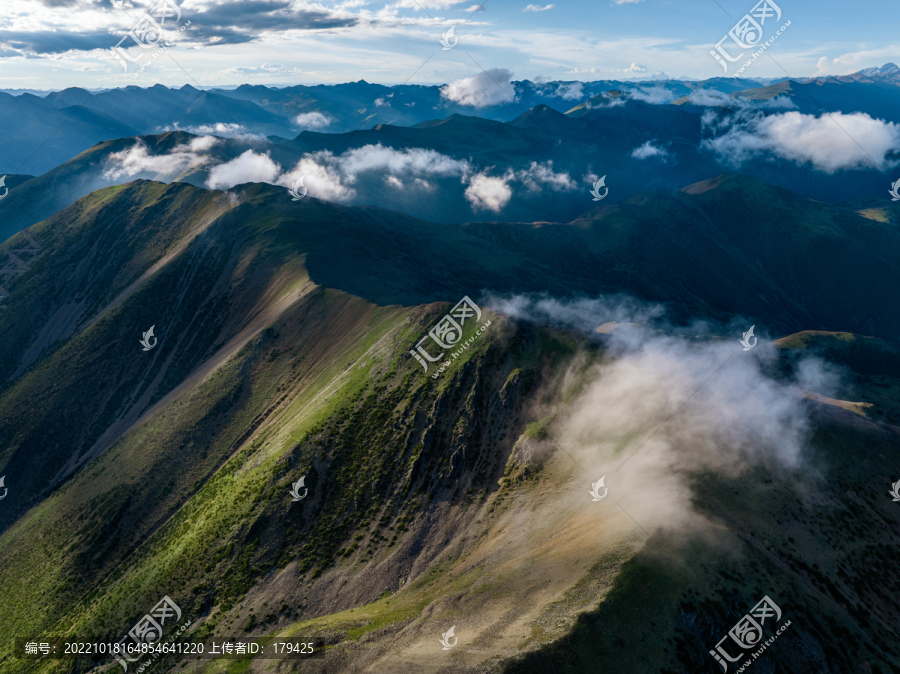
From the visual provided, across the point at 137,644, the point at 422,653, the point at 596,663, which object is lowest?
the point at 137,644

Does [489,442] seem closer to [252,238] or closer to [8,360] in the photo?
[252,238]

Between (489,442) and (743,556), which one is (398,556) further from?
(743,556)

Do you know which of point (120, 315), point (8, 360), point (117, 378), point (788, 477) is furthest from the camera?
point (8, 360)

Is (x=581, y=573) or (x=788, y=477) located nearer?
(x=581, y=573)

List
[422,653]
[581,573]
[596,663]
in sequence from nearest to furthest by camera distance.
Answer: [596,663], [422,653], [581,573]

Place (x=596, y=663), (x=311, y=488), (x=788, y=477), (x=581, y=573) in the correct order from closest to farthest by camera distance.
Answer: (x=596, y=663), (x=581, y=573), (x=788, y=477), (x=311, y=488)

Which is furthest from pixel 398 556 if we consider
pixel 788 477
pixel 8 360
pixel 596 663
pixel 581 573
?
pixel 8 360

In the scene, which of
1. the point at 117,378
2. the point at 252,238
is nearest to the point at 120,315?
the point at 117,378

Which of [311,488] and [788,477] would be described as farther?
[311,488]

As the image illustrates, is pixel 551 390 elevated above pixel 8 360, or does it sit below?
above
